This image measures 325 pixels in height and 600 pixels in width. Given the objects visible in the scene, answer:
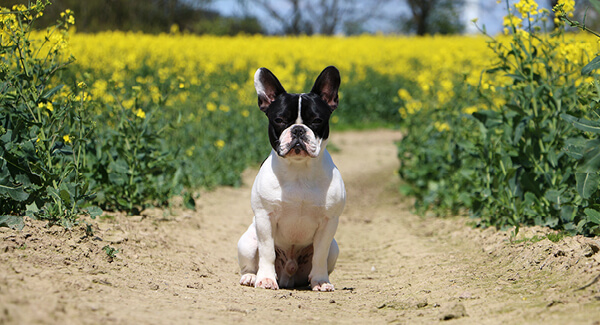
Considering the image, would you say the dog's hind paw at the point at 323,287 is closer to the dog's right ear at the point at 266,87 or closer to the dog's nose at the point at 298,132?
the dog's nose at the point at 298,132

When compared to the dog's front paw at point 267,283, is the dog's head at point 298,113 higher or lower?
higher

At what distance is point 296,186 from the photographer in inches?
163

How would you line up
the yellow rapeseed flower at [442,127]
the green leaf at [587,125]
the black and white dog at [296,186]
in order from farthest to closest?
the yellow rapeseed flower at [442,127]
the black and white dog at [296,186]
the green leaf at [587,125]

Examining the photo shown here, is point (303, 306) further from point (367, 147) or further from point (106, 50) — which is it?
point (106, 50)

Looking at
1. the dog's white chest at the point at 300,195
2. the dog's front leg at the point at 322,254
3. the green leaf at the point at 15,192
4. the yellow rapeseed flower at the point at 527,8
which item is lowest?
the dog's front leg at the point at 322,254

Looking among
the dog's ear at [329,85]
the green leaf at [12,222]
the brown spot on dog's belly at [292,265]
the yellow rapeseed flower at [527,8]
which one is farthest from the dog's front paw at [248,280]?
the yellow rapeseed flower at [527,8]

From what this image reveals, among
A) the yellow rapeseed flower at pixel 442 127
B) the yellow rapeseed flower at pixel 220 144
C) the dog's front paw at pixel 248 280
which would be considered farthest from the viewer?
the yellow rapeseed flower at pixel 220 144

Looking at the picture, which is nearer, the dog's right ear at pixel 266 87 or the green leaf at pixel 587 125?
the green leaf at pixel 587 125

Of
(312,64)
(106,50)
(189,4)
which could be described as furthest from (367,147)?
(189,4)

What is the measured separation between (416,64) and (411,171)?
13144 mm

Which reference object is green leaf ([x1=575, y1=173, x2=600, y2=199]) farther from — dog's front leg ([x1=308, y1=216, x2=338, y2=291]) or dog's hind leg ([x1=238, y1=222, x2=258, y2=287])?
dog's hind leg ([x1=238, y1=222, x2=258, y2=287])

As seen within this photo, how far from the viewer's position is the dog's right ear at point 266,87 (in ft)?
14.1

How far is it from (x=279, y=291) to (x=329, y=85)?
147cm

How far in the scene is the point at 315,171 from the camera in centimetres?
416
